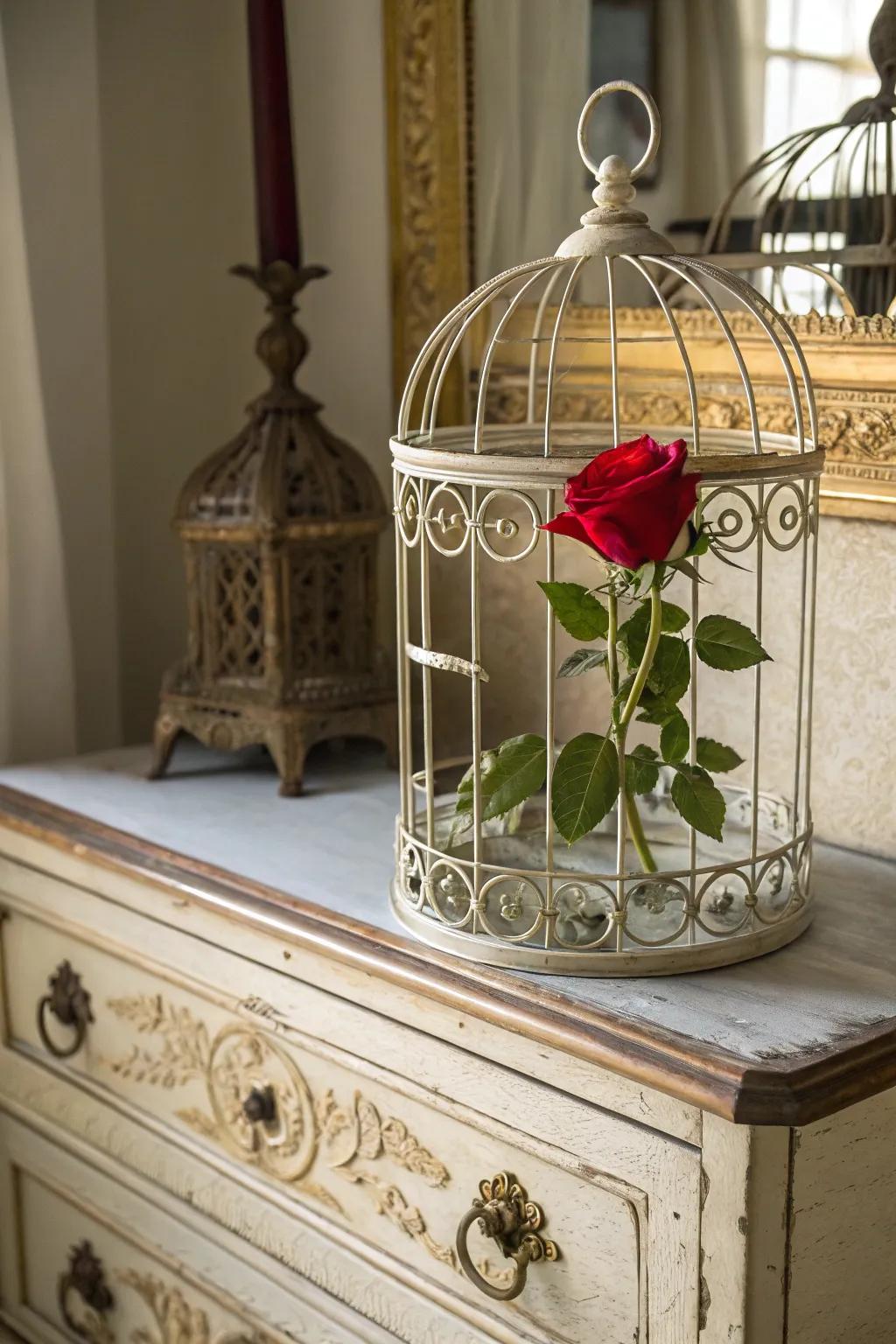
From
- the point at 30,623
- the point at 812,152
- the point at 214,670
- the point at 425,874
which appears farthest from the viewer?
the point at 30,623

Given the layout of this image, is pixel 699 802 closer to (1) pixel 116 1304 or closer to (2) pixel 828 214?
(2) pixel 828 214

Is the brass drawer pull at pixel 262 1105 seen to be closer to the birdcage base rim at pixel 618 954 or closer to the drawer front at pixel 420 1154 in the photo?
the drawer front at pixel 420 1154

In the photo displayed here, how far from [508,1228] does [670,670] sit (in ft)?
1.36

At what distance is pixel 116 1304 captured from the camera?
1.51m

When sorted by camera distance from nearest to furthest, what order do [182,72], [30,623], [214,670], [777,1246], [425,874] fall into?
1. [777,1246]
2. [425,874]
3. [214,670]
4. [30,623]
5. [182,72]

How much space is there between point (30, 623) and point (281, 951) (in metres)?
0.64

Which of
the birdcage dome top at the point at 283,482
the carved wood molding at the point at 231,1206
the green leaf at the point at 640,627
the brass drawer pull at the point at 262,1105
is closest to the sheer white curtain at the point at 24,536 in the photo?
the birdcage dome top at the point at 283,482

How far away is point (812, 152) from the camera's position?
130 cm

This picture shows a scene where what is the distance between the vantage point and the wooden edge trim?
896 millimetres

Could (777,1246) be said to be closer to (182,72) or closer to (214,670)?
(214,670)

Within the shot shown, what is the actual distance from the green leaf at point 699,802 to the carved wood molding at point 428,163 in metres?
0.73

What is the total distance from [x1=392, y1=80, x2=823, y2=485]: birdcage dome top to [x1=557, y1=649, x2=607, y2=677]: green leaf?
0.41 ft

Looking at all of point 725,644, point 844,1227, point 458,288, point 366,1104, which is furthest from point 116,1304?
point 458,288

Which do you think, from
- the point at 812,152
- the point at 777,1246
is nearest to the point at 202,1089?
the point at 777,1246
